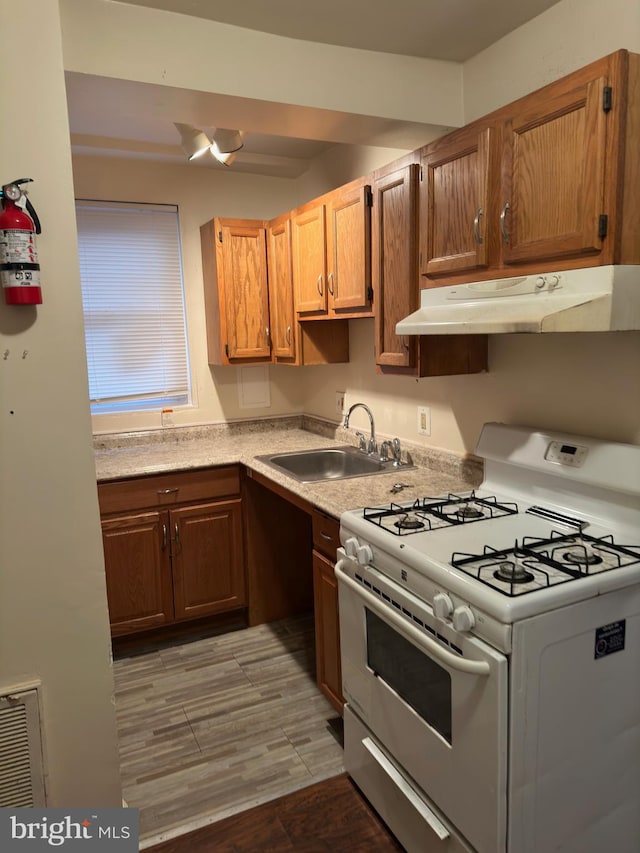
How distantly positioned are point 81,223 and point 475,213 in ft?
7.57

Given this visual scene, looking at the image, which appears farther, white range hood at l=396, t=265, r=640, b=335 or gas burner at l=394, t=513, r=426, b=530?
gas burner at l=394, t=513, r=426, b=530

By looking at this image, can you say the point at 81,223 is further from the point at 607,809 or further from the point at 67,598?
the point at 607,809

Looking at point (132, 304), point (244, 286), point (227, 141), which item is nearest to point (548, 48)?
point (227, 141)

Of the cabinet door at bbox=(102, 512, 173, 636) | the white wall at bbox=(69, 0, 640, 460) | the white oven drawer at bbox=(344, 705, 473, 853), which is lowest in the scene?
the white oven drawer at bbox=(344, 705, 473, 853)

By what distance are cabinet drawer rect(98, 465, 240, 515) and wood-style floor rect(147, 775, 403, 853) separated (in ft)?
4.70

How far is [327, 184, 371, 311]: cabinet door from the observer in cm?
243

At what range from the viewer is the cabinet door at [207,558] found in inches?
119

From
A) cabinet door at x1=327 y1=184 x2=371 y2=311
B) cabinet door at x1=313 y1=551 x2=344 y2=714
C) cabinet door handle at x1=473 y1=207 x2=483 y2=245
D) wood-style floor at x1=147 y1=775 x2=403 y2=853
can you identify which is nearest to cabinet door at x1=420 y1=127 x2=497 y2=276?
cabinet door handle at x1=473 y1=207 x2=483 y2=245

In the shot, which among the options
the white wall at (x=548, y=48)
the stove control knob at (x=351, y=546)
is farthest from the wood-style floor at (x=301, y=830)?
the white wall at (x=548, y=48)

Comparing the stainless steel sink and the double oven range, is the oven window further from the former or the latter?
the stainless steel sink

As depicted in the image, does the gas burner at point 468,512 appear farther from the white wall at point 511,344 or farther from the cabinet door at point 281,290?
the cabinet door at point 281,290

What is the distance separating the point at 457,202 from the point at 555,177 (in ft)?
1.30

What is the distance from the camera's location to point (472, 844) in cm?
146

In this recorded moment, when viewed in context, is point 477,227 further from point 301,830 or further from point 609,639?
point 301,830
